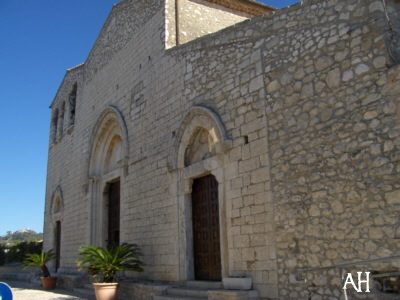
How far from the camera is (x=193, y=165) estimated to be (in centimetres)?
Result: 870

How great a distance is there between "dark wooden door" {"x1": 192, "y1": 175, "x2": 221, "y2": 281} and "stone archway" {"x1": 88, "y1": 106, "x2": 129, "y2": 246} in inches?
159

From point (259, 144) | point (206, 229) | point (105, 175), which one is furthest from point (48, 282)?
point (259, 144)

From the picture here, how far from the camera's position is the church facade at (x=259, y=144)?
5434mm

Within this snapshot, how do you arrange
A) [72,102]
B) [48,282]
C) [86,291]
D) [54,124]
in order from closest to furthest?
[86,291] → [48,282] → [72,102] → [54,124]

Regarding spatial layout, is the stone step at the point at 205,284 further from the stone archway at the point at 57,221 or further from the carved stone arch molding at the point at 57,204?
the stone archway at the point at 57,221

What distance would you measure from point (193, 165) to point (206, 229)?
1407 mm

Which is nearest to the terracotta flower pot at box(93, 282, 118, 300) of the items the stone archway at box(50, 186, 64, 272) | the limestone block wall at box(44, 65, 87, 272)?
the limestone block wall at box(44, 65, 87, 272)

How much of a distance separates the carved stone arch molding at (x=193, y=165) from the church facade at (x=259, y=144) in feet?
0.10

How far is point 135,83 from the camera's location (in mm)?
11836

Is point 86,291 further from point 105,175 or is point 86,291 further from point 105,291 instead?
point 105,175

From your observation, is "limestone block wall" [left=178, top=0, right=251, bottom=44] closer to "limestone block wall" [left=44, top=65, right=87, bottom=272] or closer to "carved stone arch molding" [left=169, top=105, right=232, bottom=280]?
"carved stone arch molding" [left=169, top=105, right=232, bottom=280]

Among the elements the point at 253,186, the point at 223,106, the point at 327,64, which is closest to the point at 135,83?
the point at 223,106

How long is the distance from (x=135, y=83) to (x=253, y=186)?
6.18m

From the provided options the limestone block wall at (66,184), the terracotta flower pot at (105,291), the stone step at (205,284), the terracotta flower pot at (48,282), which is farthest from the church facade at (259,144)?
the terracotta flower pot at (48,282)
